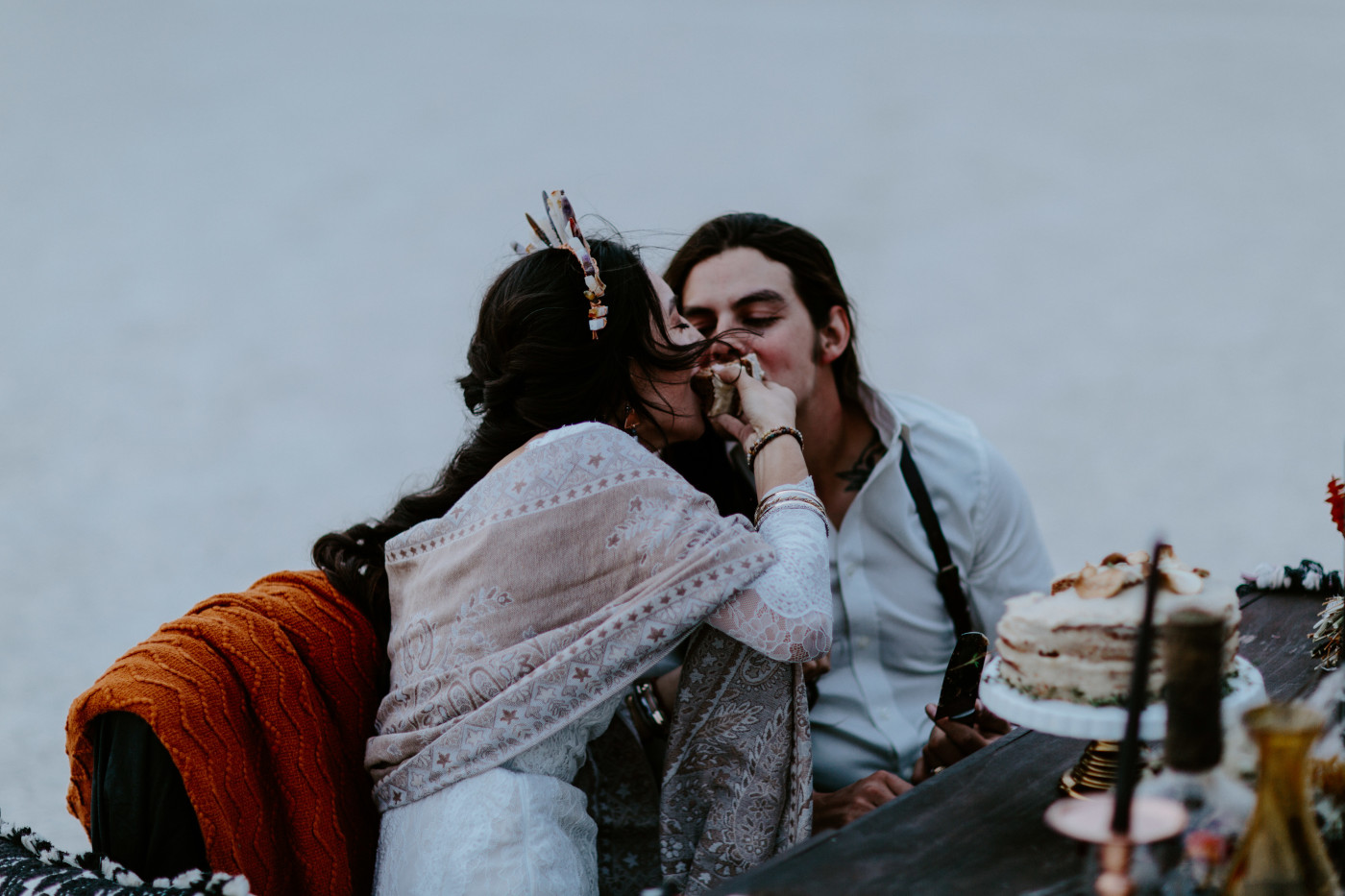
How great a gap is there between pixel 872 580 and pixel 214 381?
4001 millimetres

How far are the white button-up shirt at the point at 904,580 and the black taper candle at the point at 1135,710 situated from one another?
1560 mm

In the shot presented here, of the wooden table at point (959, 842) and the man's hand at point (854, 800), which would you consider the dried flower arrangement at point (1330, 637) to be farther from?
the man's hand at point (854, 800)

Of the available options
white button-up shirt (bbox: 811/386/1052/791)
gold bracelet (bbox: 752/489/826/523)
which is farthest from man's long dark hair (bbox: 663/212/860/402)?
gold bracelet (bbox: 752/489/826/523)

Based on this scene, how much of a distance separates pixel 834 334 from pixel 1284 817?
74.3 inches

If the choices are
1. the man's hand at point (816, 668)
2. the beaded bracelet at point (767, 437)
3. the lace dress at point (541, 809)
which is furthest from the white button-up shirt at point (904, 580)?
the lace dress at point (541, 809)

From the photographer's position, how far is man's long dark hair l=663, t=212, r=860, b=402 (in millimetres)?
2639

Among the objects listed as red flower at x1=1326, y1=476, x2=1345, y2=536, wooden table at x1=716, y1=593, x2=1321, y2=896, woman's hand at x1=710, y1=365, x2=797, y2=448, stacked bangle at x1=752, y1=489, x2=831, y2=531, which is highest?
woman's hand at x1=710, y1=365, x2=797, y2=448

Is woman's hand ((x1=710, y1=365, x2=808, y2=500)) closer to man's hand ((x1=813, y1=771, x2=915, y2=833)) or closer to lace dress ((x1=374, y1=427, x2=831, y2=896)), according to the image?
lace dress ((x1=374, y1=427, x2=831, y2=896))

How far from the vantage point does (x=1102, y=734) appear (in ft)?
3.78

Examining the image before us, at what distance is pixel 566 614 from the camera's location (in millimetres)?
Result: 1616

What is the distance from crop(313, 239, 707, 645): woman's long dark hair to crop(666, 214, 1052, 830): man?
562 mm

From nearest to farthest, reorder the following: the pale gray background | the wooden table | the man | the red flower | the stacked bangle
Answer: the wooden table < the red flower < the stacked bangle < the man < the pale gray background

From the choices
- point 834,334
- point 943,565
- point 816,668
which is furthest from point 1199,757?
point 834,334

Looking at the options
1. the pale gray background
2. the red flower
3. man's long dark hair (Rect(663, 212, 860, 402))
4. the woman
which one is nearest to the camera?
the red flower
